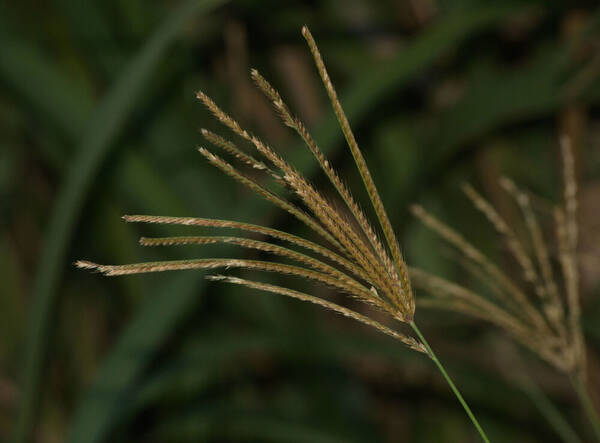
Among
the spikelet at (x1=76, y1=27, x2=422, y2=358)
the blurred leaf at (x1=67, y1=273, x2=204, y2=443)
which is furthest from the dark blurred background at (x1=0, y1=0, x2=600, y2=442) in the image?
the spikelet at (x1=76, y1=27, x2=422, y2=358)

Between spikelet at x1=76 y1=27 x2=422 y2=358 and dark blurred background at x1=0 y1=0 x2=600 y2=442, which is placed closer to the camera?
spikelet at x1=76 y1=27 x2=422 y2=358

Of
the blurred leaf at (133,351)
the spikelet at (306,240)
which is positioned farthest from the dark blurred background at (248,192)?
the spikelet at (306,240)

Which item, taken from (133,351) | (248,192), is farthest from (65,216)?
(248,192)

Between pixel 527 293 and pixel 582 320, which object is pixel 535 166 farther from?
pixel 582 320

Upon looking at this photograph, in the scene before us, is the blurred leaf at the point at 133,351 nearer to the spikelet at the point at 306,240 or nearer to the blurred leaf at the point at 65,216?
the blurred leaf at the point at 65,216

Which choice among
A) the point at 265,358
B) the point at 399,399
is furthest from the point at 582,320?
the point at 265,358

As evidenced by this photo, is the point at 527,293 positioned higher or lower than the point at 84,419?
higher

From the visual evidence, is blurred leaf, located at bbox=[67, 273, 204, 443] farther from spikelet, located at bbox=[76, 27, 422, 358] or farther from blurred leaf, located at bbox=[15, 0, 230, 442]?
spikelet, located at bbox=[76, 27, 422, 358]

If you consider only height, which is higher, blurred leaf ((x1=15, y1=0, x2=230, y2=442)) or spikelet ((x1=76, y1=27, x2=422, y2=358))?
blurred leaf ((x1=15, y1=0, x2=230, y2=442))
